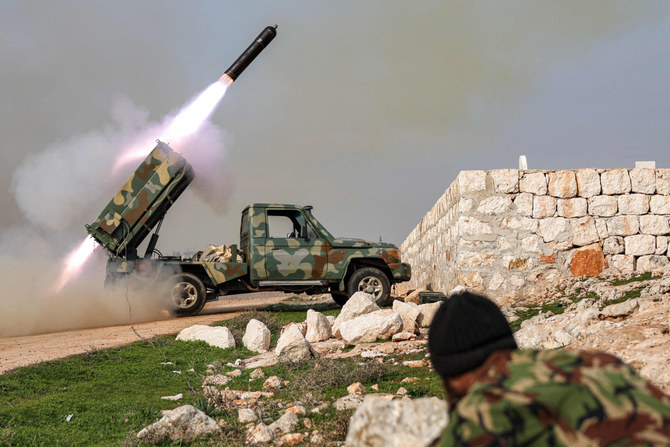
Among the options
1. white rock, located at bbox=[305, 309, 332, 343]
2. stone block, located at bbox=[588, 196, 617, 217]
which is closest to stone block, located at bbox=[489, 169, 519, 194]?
stone block, located at bbox=[588, 196, 617, 217]

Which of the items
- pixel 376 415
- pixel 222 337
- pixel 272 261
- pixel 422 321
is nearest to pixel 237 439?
pixel 376 415

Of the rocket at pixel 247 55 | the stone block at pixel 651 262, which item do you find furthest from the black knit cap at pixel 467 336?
the rocket at pixel 247 55

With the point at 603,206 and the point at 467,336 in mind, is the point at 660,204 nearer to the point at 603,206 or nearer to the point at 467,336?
the point at 603,206

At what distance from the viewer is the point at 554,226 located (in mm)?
10211

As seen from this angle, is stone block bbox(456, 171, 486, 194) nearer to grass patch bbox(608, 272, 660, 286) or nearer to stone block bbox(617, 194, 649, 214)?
stone block bbox(617, 194, 649, 214)

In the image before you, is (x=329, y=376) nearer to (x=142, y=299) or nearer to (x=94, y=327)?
(x=142, y=299)

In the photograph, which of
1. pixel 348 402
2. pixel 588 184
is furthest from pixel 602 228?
pixel 348 402

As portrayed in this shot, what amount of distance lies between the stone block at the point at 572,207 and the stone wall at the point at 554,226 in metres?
0.02

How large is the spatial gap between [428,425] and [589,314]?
4.47 meters

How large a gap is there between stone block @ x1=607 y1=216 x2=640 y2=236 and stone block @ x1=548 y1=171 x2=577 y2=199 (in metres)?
0.82

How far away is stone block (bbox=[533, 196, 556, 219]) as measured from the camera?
1023 centimetres

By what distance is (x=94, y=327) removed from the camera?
1176 cm

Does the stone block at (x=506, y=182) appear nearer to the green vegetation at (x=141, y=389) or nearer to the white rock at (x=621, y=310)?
the white rock at (x=621, y=310)

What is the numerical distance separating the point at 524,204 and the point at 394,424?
8.55 meters
